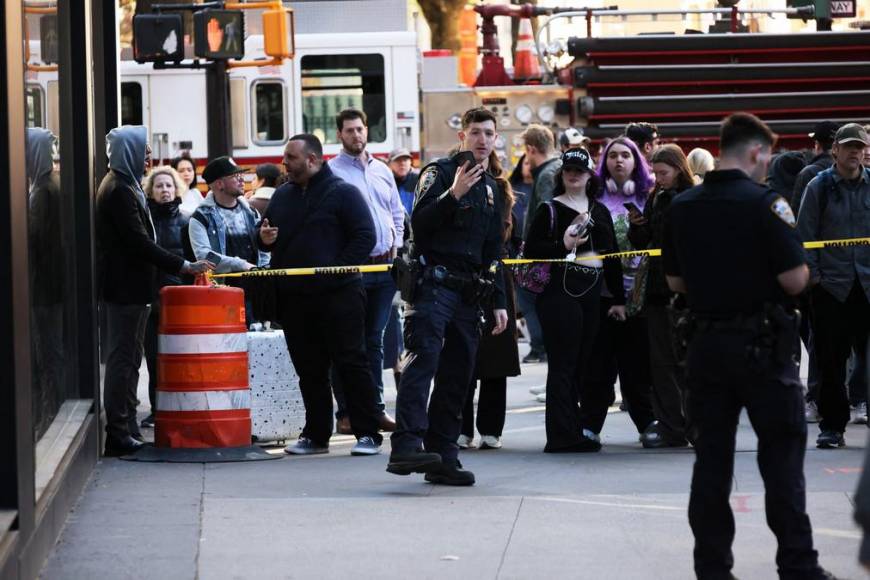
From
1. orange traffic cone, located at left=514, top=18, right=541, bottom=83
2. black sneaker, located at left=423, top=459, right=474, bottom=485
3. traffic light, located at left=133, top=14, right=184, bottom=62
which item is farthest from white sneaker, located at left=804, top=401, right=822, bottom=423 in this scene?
orange traffic cone, located at left=514, top=18, right=541, bottom=83

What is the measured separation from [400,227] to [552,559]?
5584 millimetres

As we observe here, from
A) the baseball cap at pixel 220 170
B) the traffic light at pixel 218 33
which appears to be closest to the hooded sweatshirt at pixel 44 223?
the baseball cap at pixel 220 170

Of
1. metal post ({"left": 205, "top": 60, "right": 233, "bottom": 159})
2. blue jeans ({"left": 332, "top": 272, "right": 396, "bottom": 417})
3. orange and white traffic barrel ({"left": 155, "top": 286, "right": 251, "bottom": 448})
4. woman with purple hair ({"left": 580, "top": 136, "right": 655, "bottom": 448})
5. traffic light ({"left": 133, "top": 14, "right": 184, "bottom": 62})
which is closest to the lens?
orange and white traffic barrel ({"left": 155, "top": 286, "right": 251, "bottom": 448})

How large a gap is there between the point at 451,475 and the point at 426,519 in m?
0.97

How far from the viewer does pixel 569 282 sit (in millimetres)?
10484

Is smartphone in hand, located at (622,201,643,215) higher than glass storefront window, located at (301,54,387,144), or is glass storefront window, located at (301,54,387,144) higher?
glass storefront window, located at (301,54,387,144)

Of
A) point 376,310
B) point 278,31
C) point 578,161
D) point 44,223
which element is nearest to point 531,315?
point 376,310

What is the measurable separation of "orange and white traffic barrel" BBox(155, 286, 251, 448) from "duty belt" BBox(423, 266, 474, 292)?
176 cm

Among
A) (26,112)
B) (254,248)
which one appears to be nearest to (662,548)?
(26,112)

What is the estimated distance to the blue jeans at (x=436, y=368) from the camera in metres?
8.91

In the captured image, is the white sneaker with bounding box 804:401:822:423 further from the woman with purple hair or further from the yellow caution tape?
the yellow caution tape

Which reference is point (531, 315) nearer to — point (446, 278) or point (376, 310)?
point (376, 310)

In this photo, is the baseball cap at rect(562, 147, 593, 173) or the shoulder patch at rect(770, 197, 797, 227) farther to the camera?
the baseball cap at rect(562, 147, 593, 173)

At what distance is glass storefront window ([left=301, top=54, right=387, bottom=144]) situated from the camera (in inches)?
888
